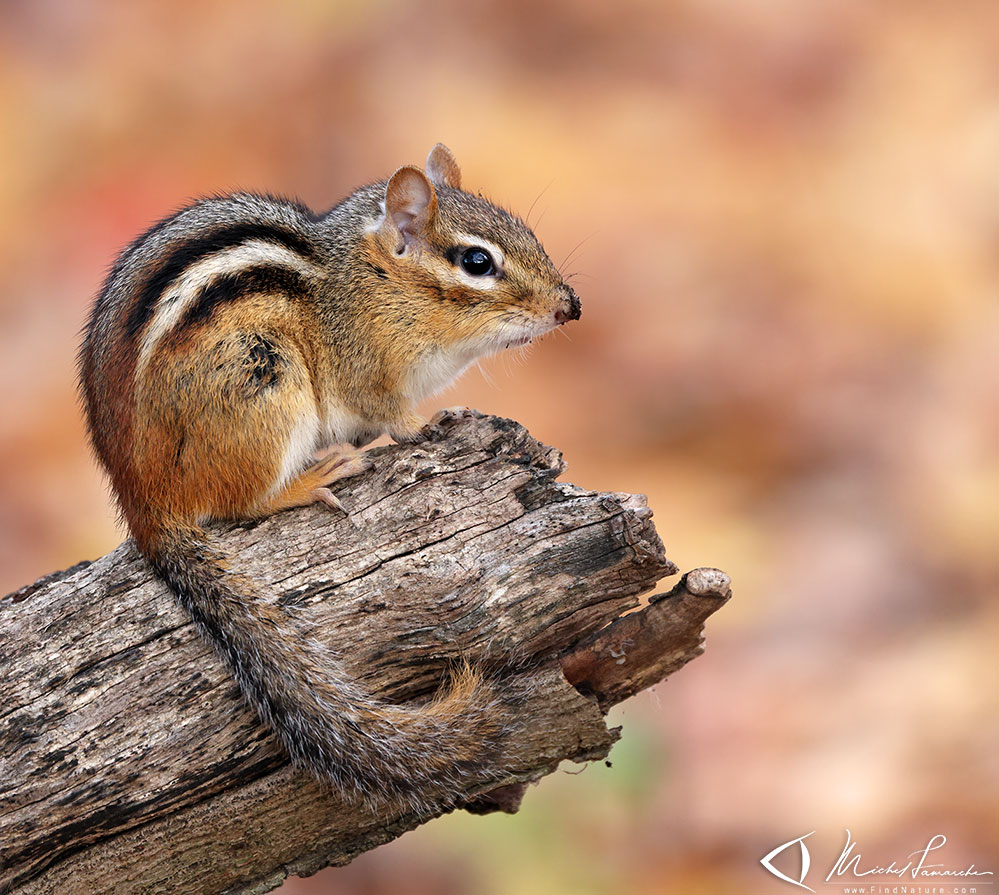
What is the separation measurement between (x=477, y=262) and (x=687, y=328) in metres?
3.62

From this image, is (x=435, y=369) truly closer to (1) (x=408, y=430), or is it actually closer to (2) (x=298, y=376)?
(1) (x=408, y=430)

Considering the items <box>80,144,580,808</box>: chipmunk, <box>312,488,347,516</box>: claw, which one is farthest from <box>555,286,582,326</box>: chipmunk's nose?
<box>312,488,347,516</box>: claw

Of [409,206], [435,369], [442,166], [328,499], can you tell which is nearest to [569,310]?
[435,369]

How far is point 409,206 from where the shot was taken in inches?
139

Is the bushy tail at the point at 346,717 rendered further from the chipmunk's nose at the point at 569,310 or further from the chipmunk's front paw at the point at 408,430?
the chipmunk's nose at the point at 569,310

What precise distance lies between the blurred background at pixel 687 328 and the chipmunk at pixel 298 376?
5.45 feet

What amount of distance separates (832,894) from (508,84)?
5.80 meters

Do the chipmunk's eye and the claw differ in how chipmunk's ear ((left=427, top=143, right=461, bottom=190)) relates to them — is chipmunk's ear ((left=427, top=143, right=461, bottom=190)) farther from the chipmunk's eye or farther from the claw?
the claw

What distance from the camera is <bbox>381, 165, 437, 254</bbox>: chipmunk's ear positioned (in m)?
3.46

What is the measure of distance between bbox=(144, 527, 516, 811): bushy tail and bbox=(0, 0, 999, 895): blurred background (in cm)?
155

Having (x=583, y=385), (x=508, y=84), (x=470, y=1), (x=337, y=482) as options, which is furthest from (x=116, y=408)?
(x=470, y=1)

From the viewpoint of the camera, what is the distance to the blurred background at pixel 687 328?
4.49 m
